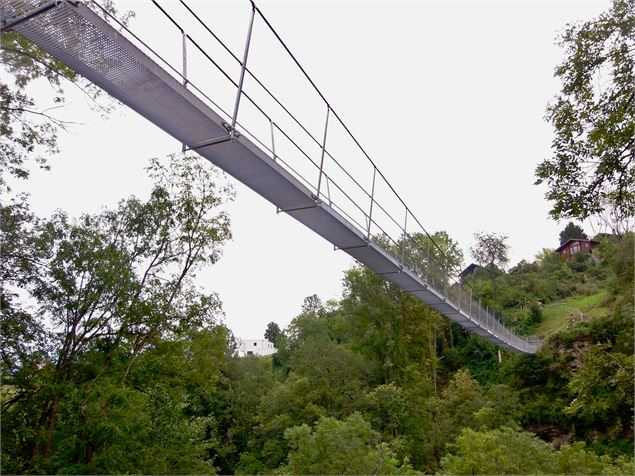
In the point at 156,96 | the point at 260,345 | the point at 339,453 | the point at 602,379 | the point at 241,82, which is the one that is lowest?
the point at 339,453

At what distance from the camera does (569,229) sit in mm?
33781

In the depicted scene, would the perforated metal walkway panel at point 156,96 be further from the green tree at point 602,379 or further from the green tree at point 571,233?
the green tree at point 571,233

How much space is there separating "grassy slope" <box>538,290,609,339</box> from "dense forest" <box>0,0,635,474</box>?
3204 mm

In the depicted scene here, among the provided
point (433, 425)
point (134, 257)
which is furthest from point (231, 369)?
point (134, 257)

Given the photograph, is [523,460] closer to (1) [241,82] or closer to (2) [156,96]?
(1) [241,82]

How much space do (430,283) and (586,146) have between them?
3.84 m

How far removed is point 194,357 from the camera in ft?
28.4

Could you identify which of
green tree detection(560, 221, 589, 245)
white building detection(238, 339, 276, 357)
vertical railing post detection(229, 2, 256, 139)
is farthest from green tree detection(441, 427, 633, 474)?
white building detection(238, 339, 276, 357)

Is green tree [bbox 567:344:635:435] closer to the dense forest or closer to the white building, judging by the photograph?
the dense forest

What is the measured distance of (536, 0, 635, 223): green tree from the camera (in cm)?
458

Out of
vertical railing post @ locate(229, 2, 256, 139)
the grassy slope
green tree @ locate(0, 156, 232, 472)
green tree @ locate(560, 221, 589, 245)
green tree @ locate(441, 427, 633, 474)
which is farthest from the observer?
green tree @ locate(560, 221, 589, 245)

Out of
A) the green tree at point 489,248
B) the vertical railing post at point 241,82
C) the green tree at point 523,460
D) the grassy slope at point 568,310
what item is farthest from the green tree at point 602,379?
the green tree at point 489,248

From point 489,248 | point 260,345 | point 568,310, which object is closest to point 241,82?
point 568,310

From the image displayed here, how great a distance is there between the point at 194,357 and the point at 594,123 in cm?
694
